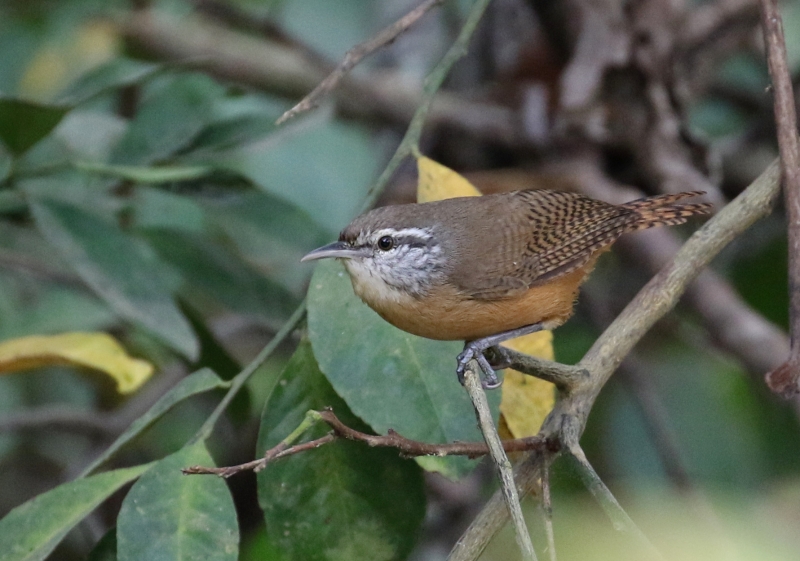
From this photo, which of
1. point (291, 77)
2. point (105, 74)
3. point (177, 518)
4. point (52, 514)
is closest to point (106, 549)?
point (52, 514)

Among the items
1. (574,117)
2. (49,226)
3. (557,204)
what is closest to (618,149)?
(574,117)

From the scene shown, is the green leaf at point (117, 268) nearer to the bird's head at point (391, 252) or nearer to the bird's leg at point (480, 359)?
the bird's head at point (391, 252)

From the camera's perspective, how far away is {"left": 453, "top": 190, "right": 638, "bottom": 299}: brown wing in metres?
2.19

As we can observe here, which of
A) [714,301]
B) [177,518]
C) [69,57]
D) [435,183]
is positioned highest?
[435,183]

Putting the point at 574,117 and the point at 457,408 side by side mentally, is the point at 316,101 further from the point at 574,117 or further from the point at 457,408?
the point at 574,117

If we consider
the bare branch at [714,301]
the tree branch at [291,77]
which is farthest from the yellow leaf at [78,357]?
the tree branch at [291,77]

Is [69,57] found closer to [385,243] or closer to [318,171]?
[318,171]

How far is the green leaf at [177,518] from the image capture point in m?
1.57

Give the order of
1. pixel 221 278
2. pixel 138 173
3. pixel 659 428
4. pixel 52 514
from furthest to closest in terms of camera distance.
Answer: pixel 659 428
pixel 221 278
pixel 138 173
pixel 52 514

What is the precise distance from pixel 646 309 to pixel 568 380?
0.29m

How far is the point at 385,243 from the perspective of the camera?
2.30 metres

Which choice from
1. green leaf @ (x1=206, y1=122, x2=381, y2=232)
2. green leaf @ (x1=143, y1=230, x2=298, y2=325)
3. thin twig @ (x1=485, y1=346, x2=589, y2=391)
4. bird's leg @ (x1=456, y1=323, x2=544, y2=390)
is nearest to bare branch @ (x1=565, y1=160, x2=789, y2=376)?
bird's leg @ (x1=456, y1=323, x2=544, y2=390)

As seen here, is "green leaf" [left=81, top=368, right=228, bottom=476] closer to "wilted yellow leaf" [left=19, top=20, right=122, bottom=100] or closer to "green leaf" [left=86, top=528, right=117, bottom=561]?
"green leaf" [left=86, top=528, right=117, bottom=561]

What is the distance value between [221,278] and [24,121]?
79 centimetres
